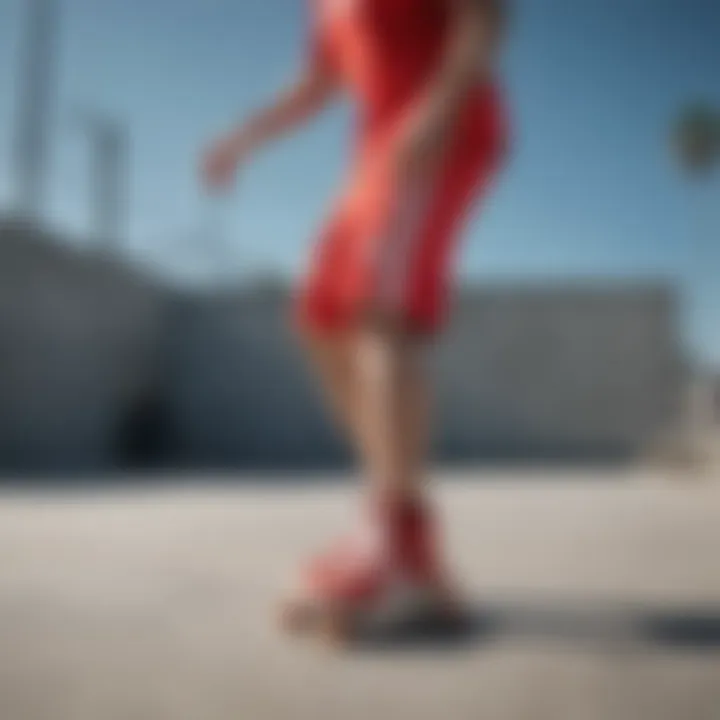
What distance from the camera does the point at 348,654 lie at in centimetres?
79

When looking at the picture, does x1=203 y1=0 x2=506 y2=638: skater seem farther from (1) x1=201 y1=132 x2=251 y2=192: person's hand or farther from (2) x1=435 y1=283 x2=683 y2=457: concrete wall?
(2) x1=435 y1=283 x2=683 y2=457: concrete wall

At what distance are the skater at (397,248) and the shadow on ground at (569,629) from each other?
0.10ft

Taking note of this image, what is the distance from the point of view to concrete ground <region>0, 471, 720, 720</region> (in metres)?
0.63

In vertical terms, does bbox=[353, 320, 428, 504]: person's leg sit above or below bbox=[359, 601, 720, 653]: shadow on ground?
above

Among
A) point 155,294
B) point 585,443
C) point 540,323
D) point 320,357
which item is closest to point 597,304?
point 540,323

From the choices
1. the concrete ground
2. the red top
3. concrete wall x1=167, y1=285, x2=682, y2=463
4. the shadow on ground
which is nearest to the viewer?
the concrete ground

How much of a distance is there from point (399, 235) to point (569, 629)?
0.40 m

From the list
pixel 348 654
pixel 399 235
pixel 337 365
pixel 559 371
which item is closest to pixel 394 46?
pixel 399 235

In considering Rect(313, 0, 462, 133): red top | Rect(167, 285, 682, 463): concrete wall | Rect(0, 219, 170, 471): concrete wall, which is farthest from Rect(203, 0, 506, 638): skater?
Rect(167, 285, 682, 463): concrete wall

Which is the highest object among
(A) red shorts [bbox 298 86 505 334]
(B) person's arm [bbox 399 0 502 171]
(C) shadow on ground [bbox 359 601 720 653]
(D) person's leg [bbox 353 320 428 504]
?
(B) person's arm [bbox 399 0 502 171]

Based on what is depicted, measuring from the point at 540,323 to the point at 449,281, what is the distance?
28.5 ft

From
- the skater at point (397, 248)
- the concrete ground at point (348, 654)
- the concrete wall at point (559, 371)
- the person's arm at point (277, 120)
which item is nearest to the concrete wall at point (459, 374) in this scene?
the concrete wall at point (559, 371)

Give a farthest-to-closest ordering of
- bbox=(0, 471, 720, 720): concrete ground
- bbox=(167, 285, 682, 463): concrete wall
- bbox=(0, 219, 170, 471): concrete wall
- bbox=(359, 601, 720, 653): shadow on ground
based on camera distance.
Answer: bbox=(167, 285, 682, 463): concrete wall, bbox=(0, 219, 170, 471): concrete wall, bbox=(359, 601, 720, 653): shadow on ground, bbox=(0, 471, 720, 720): concrete ground

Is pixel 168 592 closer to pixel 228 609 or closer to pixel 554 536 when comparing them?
pixel 228 609
